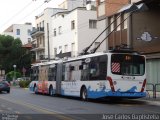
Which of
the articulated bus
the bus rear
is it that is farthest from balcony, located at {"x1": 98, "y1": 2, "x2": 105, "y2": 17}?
the bus rear

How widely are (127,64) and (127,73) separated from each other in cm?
55

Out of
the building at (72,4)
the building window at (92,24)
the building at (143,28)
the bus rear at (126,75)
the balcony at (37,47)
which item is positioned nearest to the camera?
the bus rear at (126,75)

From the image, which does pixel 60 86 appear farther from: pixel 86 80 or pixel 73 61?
pixel 86 80

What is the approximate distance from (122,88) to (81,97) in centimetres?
451

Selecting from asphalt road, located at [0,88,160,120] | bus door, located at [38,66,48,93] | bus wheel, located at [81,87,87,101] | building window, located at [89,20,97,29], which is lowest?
asphalt road, located at [0,88,160,120]

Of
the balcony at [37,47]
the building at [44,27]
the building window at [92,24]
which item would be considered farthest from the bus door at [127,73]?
the balcony at [37,47]

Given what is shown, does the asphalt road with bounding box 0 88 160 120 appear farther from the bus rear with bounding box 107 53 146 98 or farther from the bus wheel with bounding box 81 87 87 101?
the bus wheel with bounding box 81 87 87 101

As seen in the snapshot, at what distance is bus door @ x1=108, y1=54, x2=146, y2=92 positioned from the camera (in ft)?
80.3

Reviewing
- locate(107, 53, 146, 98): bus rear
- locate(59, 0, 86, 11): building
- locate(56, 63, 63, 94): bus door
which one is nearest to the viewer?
locate(107, 53, 146, 98): bus rear

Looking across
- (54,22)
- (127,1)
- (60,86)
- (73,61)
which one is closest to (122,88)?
(73,61)

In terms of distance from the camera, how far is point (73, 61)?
97.8 ft

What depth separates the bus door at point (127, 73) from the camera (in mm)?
24469

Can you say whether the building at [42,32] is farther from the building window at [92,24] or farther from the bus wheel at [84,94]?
the bus wheel at [84,94]

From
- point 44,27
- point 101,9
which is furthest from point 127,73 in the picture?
point 44,27
